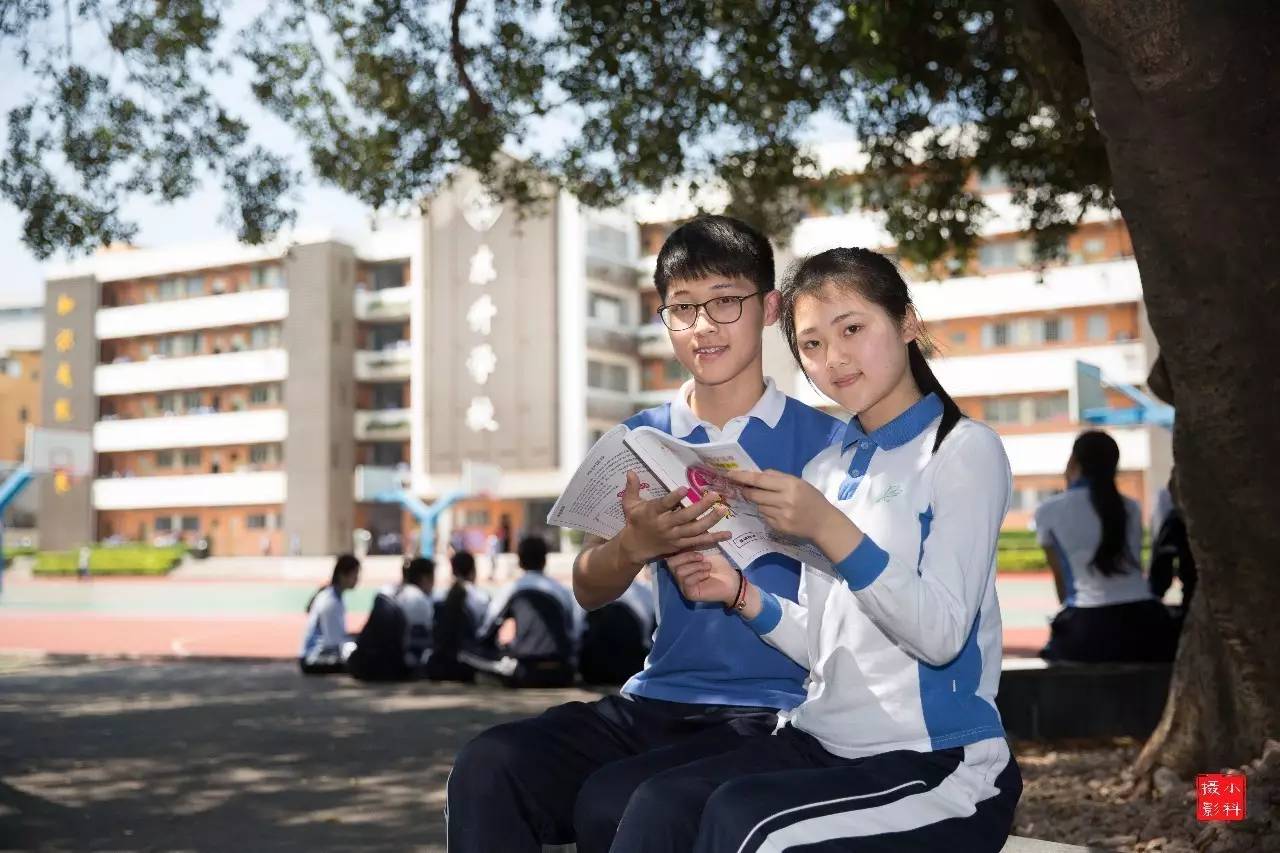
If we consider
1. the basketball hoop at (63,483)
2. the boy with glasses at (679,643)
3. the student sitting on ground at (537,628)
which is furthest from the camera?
the basketball hoop at (63,483)

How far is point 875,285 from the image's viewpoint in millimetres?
2342

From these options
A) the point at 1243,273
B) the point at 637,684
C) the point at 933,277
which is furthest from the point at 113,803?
the point at 933,277

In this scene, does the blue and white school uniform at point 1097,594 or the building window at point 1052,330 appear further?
the building window at point 1052,330

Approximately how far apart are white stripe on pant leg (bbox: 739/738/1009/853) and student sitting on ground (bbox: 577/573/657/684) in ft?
24.5

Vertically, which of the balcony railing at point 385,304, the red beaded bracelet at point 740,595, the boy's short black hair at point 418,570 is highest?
the balcony railing at point 385,304

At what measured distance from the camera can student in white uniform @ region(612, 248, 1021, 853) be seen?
2.01 m

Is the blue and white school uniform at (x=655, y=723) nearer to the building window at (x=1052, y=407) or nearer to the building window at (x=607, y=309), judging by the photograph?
the building window at (x=1052, y=407)

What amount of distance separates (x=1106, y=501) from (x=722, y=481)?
4.28m

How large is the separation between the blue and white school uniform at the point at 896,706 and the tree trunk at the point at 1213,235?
1552 millimetres

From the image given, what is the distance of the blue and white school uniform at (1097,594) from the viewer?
6.14 meters

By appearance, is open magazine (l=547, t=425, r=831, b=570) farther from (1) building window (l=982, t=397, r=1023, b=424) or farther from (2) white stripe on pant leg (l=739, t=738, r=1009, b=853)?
(1) building window (l=982, t=397, r=1023, b=424)

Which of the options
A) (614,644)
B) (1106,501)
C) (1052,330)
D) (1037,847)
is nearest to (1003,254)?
(1052,330)

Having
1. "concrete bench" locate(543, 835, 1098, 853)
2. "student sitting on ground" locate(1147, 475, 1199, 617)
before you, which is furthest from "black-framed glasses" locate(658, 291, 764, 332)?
"student sitting on ground" locate(1147, 475, 1199, 617)

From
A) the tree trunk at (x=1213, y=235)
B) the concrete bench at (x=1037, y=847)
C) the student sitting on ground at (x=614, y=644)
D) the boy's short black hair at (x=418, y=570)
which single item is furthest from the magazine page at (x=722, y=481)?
the boy's short black hair at (x=418, y=570)
